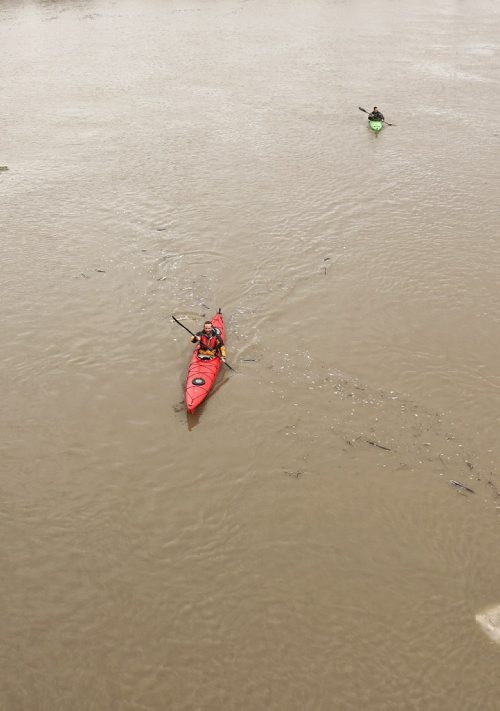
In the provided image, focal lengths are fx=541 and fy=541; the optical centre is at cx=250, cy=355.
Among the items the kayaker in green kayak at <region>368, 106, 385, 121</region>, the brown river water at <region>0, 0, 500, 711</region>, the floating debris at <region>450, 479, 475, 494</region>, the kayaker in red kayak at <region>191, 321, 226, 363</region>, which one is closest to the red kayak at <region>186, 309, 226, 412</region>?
the kayaker in red kayak at <region>191, 321, 226, 363</region>

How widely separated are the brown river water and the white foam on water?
0.15m

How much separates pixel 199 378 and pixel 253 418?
1644mm

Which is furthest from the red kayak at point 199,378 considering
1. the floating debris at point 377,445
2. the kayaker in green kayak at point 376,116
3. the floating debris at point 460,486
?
the kayaker in green kayak at point 376,116

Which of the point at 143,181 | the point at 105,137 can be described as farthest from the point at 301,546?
the point at 105,137

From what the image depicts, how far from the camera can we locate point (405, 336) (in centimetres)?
1521

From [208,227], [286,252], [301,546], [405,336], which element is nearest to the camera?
[301,546]

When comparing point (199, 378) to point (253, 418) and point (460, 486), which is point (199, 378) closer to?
point (253, 418)

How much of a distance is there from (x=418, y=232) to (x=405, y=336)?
6.18m

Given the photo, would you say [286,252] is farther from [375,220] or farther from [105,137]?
[105,137]

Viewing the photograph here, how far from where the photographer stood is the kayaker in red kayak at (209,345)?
45.2ft

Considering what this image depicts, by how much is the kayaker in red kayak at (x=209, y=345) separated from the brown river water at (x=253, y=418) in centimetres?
58

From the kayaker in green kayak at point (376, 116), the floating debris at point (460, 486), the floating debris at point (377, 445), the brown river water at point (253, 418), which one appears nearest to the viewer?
the brown river water at point (253, 418)

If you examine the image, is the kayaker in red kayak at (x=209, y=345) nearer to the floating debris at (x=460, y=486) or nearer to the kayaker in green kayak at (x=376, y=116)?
the floating debris at (x=460, y=486)

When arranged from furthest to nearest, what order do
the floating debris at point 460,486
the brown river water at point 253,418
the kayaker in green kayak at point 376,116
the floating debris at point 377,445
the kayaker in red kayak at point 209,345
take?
the kayaker in green kayak at point 376,116
the kayaker in red kayak at point 209,345
the floating debris at point 377,445
the floating debris at point 460,486
the brown river water at point 253,418
